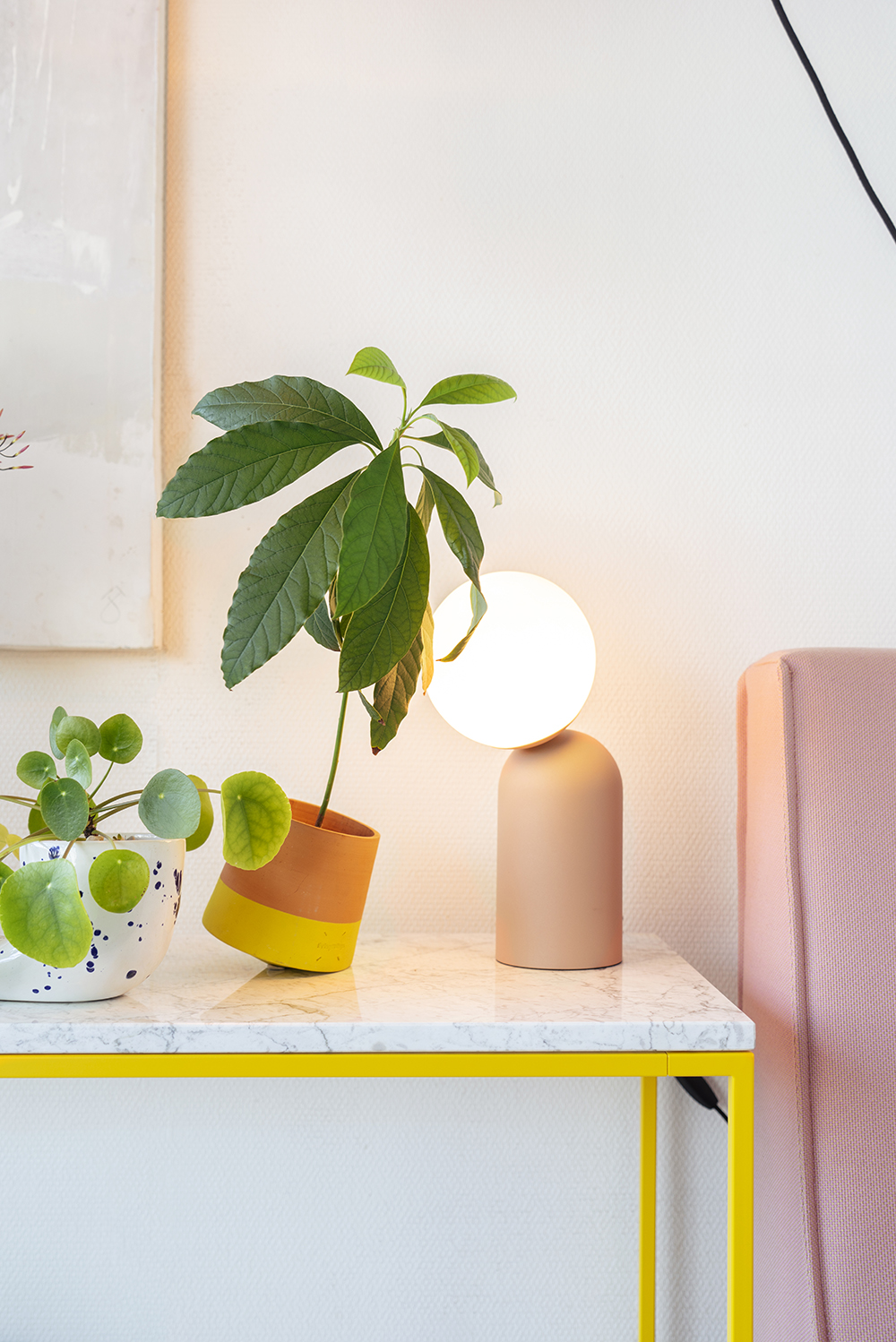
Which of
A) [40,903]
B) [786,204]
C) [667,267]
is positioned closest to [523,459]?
[667,267]

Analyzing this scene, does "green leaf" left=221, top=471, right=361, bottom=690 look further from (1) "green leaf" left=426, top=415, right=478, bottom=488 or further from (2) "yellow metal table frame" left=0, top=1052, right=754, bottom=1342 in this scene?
(2) "yellow metal table frame" left=0, top=1052, right=754, bottom=1342

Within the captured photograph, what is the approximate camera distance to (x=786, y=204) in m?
1.12

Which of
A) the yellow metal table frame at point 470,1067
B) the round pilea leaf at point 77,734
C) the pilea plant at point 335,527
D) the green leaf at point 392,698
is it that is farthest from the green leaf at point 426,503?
the yellow metal table frame at point 470,1067

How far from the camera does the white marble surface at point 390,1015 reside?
2.28 ft

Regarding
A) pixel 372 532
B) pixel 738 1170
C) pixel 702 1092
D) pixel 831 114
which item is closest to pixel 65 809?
pixel 372 532

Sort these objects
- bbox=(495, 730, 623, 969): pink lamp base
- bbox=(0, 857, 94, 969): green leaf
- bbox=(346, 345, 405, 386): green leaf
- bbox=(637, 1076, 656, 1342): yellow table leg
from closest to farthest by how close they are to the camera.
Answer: bbox=(0, 857, 94, 969): green leaf
bbox=(346, 345, 405, 386): green leaf
bbox=(495, 730, 623, 969): pink lamp base
bbox=(637, 1076, 656, 1342): yellow table leg

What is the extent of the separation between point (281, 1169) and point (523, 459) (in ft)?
2.87

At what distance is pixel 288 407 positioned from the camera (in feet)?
2.56

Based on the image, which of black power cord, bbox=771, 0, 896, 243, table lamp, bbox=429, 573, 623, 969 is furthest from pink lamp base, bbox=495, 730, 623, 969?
black power cord, bbox=771, 0, 896, 243

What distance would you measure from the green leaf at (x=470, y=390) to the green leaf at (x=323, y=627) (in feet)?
0.70

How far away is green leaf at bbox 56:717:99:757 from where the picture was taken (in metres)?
0.81

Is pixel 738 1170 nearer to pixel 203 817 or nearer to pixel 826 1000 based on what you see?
pixel 826 1000

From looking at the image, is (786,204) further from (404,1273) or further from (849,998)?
(404,1273)

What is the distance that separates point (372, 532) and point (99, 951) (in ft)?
1.32
